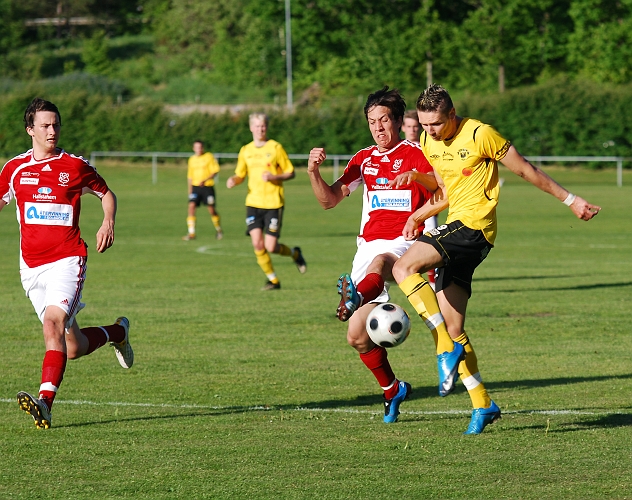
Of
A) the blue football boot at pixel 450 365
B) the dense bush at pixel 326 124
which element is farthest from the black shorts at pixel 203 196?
the dense bush at pixel 326 124

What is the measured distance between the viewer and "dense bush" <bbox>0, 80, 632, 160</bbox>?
173ft

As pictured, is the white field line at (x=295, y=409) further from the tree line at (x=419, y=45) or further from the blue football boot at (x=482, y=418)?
the tree line at (x=419, y=45)

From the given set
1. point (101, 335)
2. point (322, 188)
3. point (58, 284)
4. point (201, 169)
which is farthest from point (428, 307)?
point (201, 169)

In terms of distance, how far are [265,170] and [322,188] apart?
8316 millimetres

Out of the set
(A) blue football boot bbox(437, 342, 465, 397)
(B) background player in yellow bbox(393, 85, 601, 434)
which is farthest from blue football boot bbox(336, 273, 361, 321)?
(A) blue football boot bbox(437, 342, 465, 397)

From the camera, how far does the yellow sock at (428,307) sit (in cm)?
664

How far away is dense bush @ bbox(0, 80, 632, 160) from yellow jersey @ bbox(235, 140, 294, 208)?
38.7m

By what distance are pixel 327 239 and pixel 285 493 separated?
59.9 feet

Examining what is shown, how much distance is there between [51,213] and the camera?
754cm

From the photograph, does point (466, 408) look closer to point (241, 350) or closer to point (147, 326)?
point (241, 350)

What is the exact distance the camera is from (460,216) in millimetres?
7074

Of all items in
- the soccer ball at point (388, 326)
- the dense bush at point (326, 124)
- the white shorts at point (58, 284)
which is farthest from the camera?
the dense bush at point (326, 124)

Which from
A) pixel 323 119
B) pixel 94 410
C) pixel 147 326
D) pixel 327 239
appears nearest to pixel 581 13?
pixel 323 119

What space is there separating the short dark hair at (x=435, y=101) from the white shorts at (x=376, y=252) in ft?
3.83
